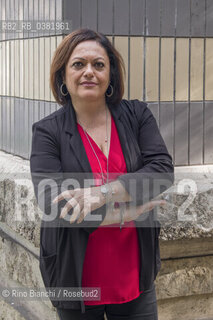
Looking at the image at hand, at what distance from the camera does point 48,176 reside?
2676 mm

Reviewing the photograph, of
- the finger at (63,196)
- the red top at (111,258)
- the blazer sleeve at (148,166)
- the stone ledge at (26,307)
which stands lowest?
the stone ledge at (26,307)

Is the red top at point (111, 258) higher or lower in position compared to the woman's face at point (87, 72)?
lower

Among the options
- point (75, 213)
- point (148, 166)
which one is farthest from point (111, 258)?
point (148, 166)

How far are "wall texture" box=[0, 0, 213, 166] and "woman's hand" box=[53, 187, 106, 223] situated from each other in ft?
4.20

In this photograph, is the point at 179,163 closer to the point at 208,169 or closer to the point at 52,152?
the point at 208,169

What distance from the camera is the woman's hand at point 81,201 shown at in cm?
258

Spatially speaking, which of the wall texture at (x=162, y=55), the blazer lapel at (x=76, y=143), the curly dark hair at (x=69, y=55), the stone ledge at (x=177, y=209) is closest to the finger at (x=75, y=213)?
the blazer lapel at (x=76, y=143)

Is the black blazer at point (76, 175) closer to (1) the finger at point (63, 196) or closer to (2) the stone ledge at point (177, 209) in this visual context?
(1) the finger at point (63, 196)

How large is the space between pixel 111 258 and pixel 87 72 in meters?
0.86

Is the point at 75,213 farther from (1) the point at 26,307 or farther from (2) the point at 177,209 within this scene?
(1) the point at 26,307

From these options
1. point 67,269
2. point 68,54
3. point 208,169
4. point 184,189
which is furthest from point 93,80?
point 208,169

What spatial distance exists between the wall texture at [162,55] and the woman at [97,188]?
3.02ft

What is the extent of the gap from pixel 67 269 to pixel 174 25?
1889mm

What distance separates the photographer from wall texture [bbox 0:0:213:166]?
3.76 meters
